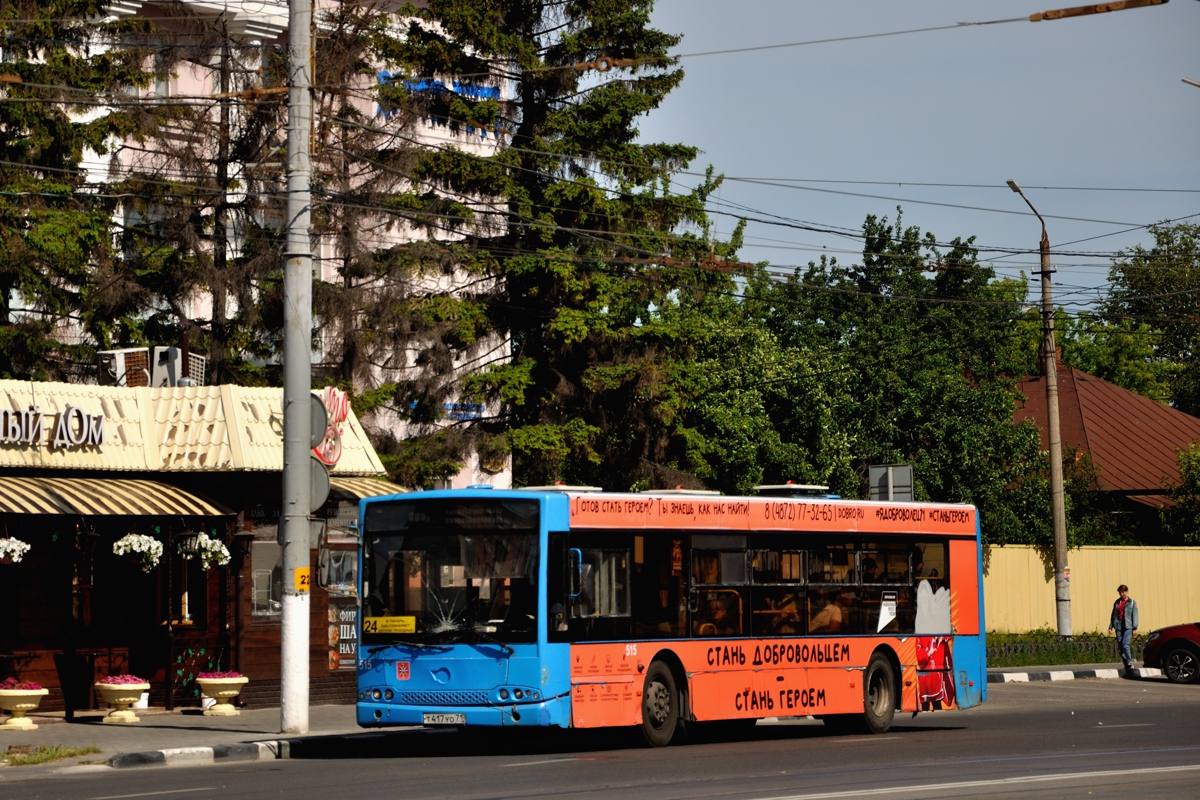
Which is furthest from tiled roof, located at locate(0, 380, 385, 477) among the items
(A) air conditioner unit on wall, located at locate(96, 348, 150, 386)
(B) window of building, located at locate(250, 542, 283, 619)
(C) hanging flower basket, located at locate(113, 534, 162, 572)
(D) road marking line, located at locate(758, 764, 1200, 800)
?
(D) road marking line, located at locate(758, 764, 1200, 800)

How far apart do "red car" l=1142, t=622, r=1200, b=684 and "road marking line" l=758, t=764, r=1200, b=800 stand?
699 inches

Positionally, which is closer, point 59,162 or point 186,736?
point 186,736

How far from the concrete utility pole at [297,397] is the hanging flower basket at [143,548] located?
3378mm

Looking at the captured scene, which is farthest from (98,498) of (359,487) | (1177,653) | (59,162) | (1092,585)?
(1092,585)

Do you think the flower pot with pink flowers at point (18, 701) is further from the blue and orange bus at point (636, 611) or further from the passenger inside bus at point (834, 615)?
the passenger inside bus at point (834, 615)

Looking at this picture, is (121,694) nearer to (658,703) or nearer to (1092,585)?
(658,703)

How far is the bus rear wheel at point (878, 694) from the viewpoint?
2175 cm

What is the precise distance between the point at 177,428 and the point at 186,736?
17.8 feet

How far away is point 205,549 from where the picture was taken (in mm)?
22984

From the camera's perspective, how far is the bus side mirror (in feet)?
58.8

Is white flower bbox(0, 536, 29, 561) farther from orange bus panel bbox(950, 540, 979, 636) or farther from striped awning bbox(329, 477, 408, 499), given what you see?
orange bus panel bbox(950, 540, 979, 636)

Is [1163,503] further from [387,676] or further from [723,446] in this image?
[387,676]

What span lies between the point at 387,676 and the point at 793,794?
6141 mm

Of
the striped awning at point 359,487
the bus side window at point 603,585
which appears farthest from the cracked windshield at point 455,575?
the striped awning at point 359,487
